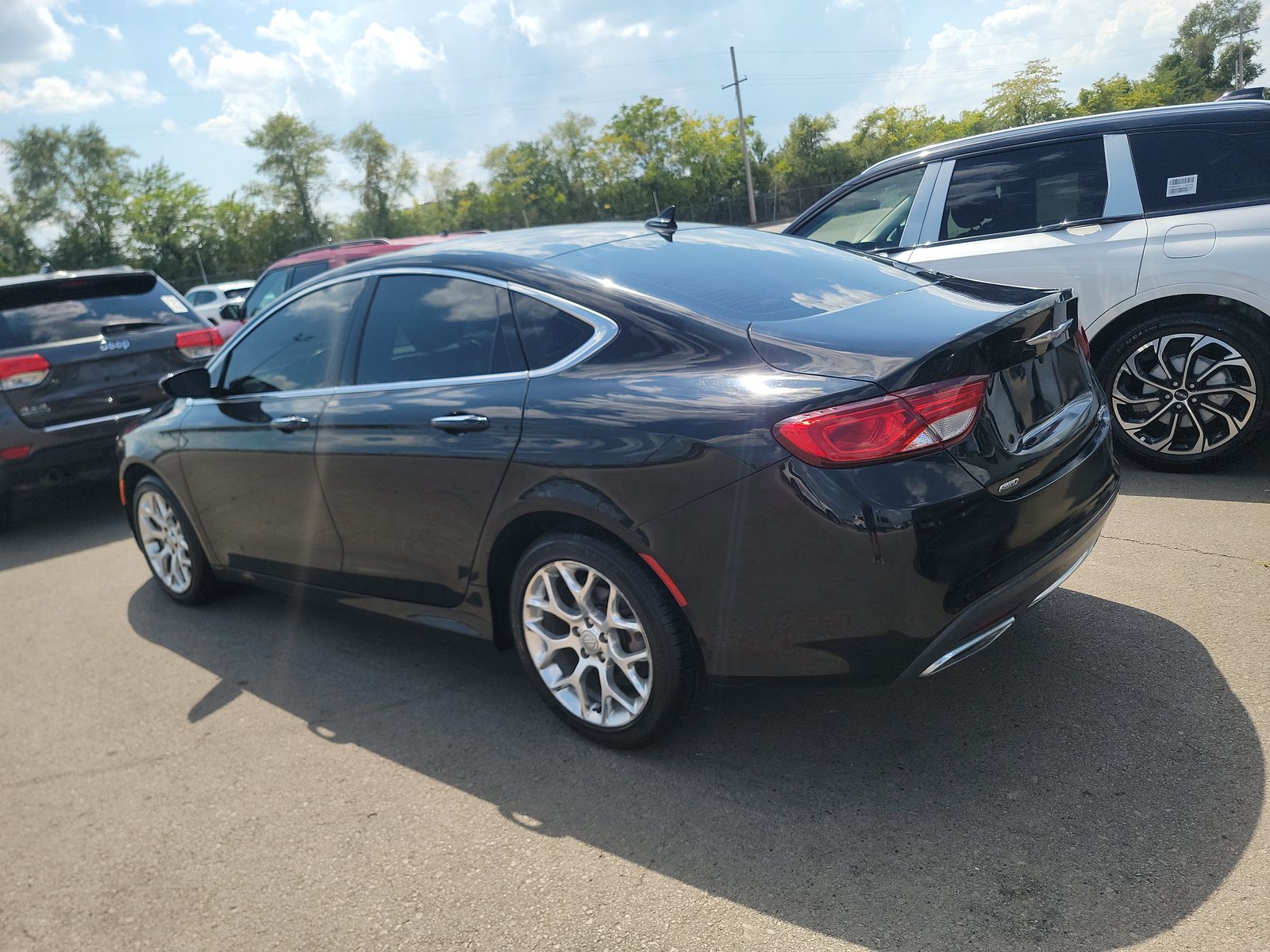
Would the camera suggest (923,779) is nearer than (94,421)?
Yes

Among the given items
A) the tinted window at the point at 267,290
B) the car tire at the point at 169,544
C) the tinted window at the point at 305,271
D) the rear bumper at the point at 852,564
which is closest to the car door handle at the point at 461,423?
the rear bumper at the point at 852,564

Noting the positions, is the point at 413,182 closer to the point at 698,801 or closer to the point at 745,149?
the point at 745,149

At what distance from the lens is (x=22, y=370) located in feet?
22.5

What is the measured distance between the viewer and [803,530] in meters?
2.48

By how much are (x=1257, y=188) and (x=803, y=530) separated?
12.3ft

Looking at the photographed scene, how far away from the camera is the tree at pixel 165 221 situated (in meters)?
70.4

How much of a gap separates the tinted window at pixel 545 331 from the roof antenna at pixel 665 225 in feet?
2.36

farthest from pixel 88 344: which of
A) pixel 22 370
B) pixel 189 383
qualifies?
pixel 189 383

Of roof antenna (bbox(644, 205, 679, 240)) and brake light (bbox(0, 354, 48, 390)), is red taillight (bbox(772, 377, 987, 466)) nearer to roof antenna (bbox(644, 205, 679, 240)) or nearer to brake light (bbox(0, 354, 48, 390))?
roof antenna (bbox(644, 205, 679, 240))

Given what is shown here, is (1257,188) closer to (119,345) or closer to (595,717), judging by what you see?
(595,717)

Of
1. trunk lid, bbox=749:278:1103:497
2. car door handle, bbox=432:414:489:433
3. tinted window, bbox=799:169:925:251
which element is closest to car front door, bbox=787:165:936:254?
tinted window, bbox=799:169:925:251

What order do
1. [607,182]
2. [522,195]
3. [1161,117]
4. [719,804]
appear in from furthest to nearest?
[522,195] < [607,182] < [1161,117] < [719,804]

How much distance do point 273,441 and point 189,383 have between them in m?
0.76

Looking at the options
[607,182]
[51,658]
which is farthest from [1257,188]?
[607,182]
